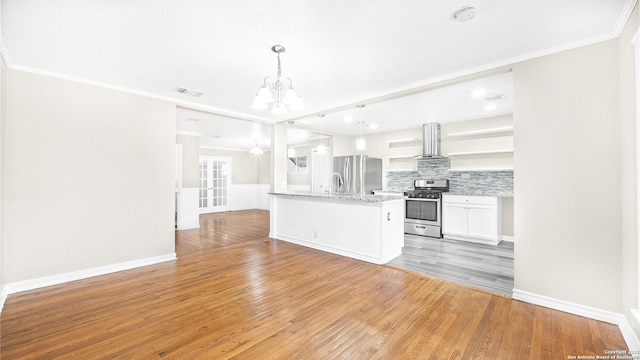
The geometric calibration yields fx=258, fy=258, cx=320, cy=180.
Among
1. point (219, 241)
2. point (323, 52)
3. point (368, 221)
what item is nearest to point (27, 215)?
point (219, 241)

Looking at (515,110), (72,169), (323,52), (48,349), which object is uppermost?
(323,52)

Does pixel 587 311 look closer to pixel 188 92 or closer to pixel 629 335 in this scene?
pixel 629 335

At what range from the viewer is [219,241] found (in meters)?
5.12

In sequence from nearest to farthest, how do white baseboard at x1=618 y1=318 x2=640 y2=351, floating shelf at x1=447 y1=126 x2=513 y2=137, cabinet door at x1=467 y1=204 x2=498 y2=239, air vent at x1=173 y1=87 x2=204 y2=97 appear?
white baseboard at x1=618 y1=318 x2=640 y2=351
air vent at x1=173 y1=87 x2=204 y2=97
cabinet door at x1=467 y1=204 x2=498 y2=239
floating shelf at x1=447 y1=126 x2=513 y2=137

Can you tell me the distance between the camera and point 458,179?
576 centimetres

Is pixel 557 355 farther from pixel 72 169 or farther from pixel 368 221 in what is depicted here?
pixel 72 169

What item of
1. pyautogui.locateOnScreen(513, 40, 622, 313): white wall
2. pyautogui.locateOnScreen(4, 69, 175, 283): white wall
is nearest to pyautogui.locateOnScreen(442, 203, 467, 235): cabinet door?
pyautogui.locateOnScreen(513, 40, 622, 313): white wall

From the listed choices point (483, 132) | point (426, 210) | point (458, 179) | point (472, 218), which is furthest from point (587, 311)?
point (483, 132)

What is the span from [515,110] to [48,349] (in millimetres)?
4525

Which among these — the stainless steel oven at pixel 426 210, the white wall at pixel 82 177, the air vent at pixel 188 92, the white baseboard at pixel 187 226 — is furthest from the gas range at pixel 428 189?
the white baseboard at pixel 187 226

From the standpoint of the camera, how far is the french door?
9.31 meters

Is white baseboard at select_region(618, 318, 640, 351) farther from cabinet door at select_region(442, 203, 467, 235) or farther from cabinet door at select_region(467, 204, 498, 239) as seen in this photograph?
cabinet door at select_region(442, 203, 467, 235)

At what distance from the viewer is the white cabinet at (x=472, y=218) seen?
188 inches

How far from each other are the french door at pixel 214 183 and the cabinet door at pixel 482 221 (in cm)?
814
